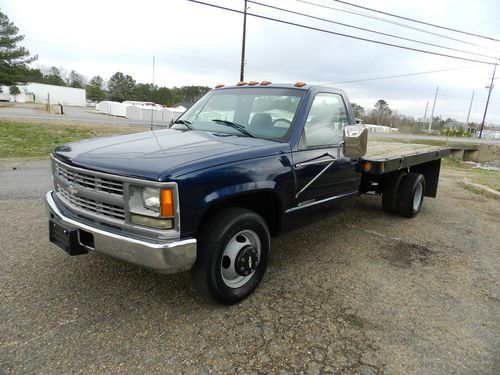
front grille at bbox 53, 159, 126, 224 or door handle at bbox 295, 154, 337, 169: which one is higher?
door handle at bbox 295, 154, 337, 169

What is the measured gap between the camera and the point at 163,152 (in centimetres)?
285

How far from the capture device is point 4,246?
3.97 metres

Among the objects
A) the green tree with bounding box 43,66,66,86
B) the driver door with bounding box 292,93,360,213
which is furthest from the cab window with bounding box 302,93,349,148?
the green tree with bounding box 43,66,66,86

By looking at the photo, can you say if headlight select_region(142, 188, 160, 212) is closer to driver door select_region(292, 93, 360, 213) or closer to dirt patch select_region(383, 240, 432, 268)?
driver door select_region(292, 93, 360, 213)

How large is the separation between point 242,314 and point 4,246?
2789 mm

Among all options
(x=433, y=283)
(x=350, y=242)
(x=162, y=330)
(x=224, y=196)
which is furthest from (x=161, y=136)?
(x=433, y=283)

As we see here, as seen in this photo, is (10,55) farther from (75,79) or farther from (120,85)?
(75,79)

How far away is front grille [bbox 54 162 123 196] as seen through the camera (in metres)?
2.59

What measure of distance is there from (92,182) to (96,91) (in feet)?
314

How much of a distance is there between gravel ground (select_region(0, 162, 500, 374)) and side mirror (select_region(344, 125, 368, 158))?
1.27 meters

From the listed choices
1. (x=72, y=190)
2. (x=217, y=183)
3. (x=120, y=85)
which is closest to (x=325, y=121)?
(x=217, y=183)

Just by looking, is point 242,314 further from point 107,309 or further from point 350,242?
point 350,242

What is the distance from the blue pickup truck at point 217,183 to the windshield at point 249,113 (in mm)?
14

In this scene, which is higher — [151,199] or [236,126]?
[236,126]
